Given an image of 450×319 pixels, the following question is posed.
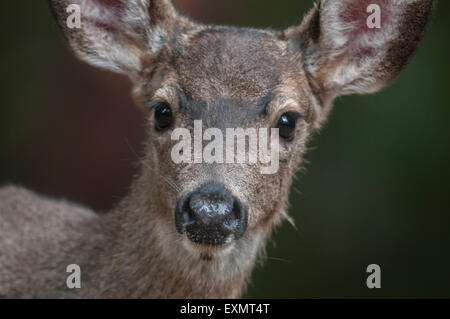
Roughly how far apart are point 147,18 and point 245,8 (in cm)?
407

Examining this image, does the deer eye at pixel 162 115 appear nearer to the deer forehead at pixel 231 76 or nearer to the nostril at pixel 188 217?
the deer forehead at pixel 231 76

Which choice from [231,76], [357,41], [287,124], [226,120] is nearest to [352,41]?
[357,41]

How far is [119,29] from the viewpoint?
19.2 ft

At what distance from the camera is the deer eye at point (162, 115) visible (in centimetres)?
525

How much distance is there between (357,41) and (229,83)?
1172 millimetres

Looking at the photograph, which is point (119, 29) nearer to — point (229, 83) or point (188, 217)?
point (229, 83)

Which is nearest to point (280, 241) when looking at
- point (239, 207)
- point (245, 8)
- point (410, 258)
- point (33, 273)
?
point (410, 258)

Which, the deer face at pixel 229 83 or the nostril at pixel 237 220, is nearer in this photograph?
the nostril at pixel 237 220

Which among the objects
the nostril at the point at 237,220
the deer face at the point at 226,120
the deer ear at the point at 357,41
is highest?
the deer ear at the point at 357,41

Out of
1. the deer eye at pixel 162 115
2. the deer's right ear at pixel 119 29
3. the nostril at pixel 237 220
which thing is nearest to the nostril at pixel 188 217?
the nostril at pixel 237 220

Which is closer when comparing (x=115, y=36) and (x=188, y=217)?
(x=188, y=217)

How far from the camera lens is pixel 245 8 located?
968cm

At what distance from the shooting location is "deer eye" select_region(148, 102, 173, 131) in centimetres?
525
